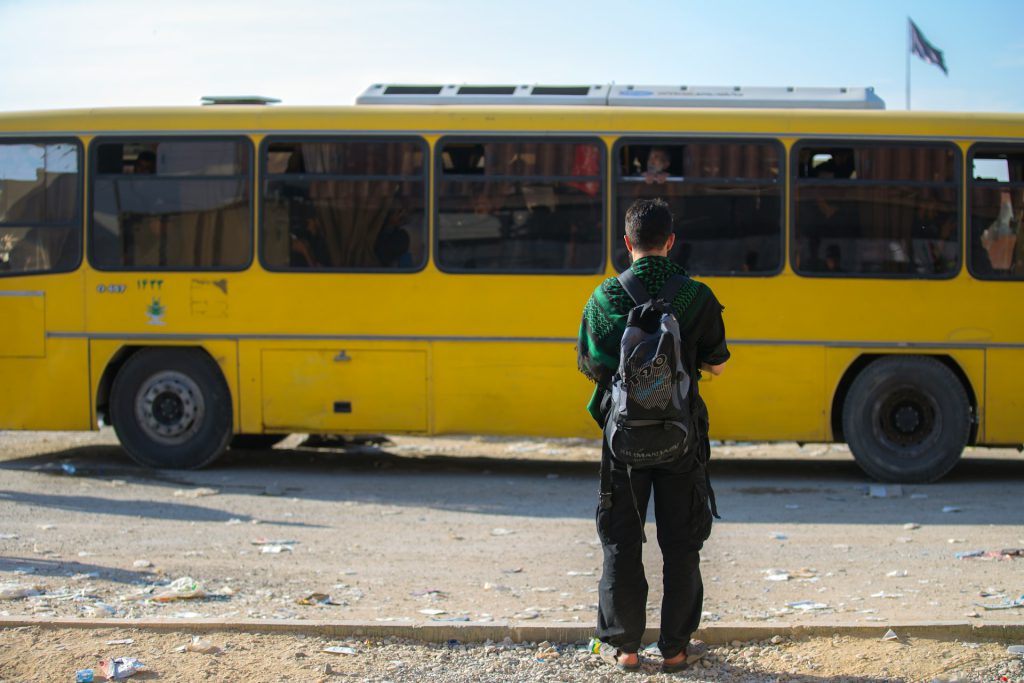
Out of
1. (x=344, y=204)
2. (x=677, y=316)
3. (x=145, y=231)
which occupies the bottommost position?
(x=677, y=316)

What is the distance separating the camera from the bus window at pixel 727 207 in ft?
34.1

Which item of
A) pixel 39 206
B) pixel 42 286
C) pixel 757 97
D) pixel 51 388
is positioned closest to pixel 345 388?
pixel 51 388

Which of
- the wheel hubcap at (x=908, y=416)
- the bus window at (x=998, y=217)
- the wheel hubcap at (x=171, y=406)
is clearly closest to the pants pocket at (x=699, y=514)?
the wheel hubcap at (x=908, y=416)

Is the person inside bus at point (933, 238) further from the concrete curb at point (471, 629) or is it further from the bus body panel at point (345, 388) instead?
the concrete curb at point (471, 629)

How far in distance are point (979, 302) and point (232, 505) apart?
243 inches

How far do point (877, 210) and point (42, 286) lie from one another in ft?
23.3

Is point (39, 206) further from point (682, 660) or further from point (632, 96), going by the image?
point (682, 660)

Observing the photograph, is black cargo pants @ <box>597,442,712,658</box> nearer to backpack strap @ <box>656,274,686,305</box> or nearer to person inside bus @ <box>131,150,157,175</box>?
backpack strap @ <box>656,274,686,305</box>

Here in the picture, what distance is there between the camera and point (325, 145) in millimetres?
10719

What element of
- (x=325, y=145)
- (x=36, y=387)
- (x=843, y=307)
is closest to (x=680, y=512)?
(x=843, y=307)

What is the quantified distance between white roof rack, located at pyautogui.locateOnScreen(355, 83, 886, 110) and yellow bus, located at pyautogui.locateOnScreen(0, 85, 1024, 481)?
21cm

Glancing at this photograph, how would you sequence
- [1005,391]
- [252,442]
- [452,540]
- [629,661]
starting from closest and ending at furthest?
1. [629,661]
2. [452,540]
3. [1005,391]
4. [252,442]

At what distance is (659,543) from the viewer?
499cm

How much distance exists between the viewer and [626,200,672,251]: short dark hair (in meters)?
4.96
